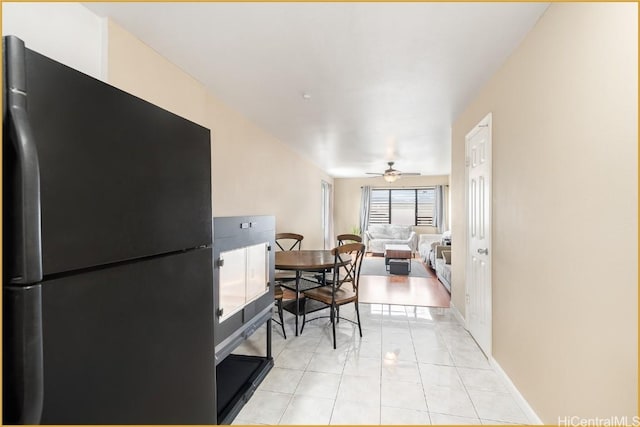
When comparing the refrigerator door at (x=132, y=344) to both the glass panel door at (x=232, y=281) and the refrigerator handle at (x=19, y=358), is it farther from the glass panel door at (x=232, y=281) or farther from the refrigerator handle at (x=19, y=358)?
the glass panel door at (x=232, y=281)

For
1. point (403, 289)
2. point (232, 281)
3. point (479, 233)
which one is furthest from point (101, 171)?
point (403, 289)

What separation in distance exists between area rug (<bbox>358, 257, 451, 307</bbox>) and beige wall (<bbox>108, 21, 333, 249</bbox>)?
161 cm

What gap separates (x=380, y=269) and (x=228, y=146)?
458 centimetres

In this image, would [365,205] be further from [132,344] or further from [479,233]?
[132,344]

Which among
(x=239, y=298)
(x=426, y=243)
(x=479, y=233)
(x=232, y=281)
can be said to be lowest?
(x=426, y=243)

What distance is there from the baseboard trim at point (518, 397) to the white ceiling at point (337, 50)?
2.23 metres

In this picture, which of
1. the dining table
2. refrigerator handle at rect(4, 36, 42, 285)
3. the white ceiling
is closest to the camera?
refrigerator handle at rect(4, 36, 42, 285)

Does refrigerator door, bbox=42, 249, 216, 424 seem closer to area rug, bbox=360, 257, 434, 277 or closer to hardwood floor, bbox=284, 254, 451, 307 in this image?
hardwood floor, bbox=284, 254, 451, 307

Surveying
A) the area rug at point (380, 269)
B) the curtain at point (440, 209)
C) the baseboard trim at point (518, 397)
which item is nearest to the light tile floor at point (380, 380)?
the baseboard trim at point (518, 397)

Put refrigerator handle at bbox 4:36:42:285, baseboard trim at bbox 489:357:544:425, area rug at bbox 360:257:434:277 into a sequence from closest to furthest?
refrigerator handle at bbox 4:36:42:285
baseboard trim at bbox 489:357:544:425
area rug at bbox 360:257:434:277

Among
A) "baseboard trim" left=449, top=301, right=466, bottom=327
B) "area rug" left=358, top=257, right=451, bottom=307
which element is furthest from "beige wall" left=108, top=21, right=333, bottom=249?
"baseboard trim" left=449, top=301, right=466, bottom=327

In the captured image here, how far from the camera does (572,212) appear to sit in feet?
4.48

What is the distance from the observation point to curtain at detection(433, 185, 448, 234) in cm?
878

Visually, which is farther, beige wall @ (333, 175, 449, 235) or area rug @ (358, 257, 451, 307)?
beige wall @ (333, 175, 449, 235)
